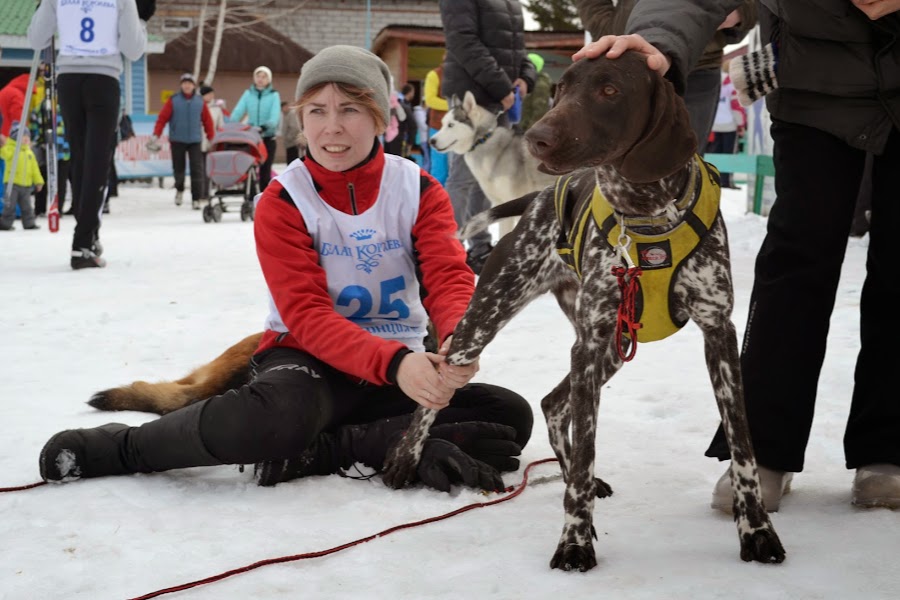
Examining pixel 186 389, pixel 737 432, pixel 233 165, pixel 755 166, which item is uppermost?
pixel 755 166

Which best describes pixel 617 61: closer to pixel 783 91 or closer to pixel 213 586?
pixel 783 91

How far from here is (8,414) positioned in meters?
3.62

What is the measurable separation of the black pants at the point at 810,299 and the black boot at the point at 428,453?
68cm

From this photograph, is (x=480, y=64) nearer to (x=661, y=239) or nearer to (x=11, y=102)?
(x=661, y=239)

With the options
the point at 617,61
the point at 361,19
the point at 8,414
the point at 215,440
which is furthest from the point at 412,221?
the point at 361,19

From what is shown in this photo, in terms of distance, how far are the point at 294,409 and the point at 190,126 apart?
12.6m

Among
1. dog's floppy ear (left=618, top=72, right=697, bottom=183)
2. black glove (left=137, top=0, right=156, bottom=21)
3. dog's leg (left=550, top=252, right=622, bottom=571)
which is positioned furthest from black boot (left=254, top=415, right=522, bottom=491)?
black glove (left=137, top=0, right=156, bottom=21)

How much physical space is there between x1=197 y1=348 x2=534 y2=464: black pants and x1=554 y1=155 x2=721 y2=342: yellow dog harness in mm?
916

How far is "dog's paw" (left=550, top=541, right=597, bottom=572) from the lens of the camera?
2203 millimetres

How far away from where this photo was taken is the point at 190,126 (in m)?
14.6

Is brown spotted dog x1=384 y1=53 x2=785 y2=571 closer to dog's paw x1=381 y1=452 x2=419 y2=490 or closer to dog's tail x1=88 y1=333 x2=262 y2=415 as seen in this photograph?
dog's paw x1=381 y1=452 x2=419 y2=490

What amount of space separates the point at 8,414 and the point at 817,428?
9.49ft

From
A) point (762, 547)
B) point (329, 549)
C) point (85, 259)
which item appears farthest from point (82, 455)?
point (85, 259)

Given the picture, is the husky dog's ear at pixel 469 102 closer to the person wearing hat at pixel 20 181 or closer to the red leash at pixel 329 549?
the red leash at pixel 329 549
